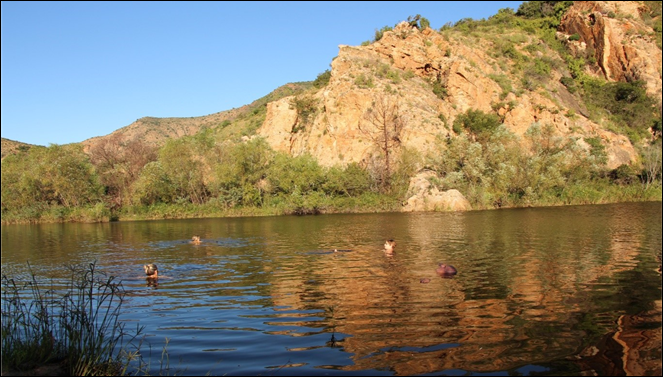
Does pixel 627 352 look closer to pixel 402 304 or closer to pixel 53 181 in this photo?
pixel 402 304

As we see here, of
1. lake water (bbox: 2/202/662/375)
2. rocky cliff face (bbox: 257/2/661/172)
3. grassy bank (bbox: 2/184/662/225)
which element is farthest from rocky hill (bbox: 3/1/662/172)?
lake water (bbox: 2/202/662/375)

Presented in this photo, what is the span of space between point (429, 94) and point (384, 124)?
12.2m

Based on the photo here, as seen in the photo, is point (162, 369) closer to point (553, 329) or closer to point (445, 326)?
point (445, 326)

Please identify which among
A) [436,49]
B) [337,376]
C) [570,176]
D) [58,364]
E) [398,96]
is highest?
[436,49]

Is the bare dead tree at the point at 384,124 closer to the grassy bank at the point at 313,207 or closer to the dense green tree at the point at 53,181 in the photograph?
the grassy bank at the point at 313,207

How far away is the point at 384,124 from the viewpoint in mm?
59531

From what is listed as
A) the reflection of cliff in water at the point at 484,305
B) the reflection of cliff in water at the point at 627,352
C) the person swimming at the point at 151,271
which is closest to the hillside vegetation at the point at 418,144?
the reflection of cliff in water at the point at 484,305

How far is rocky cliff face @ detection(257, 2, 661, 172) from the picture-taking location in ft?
208

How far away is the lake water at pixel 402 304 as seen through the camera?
8180 millimetres

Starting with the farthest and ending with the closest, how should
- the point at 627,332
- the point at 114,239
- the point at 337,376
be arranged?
the point at 114,239 < the point at 627,332 < the point at 337,376

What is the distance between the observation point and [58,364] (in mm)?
7059

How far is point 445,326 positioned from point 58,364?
6920 mm

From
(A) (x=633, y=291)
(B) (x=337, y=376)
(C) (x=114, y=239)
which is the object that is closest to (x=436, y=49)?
(C) (x=114, y=239)

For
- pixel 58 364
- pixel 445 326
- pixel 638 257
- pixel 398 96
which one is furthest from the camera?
pixel 398 96
